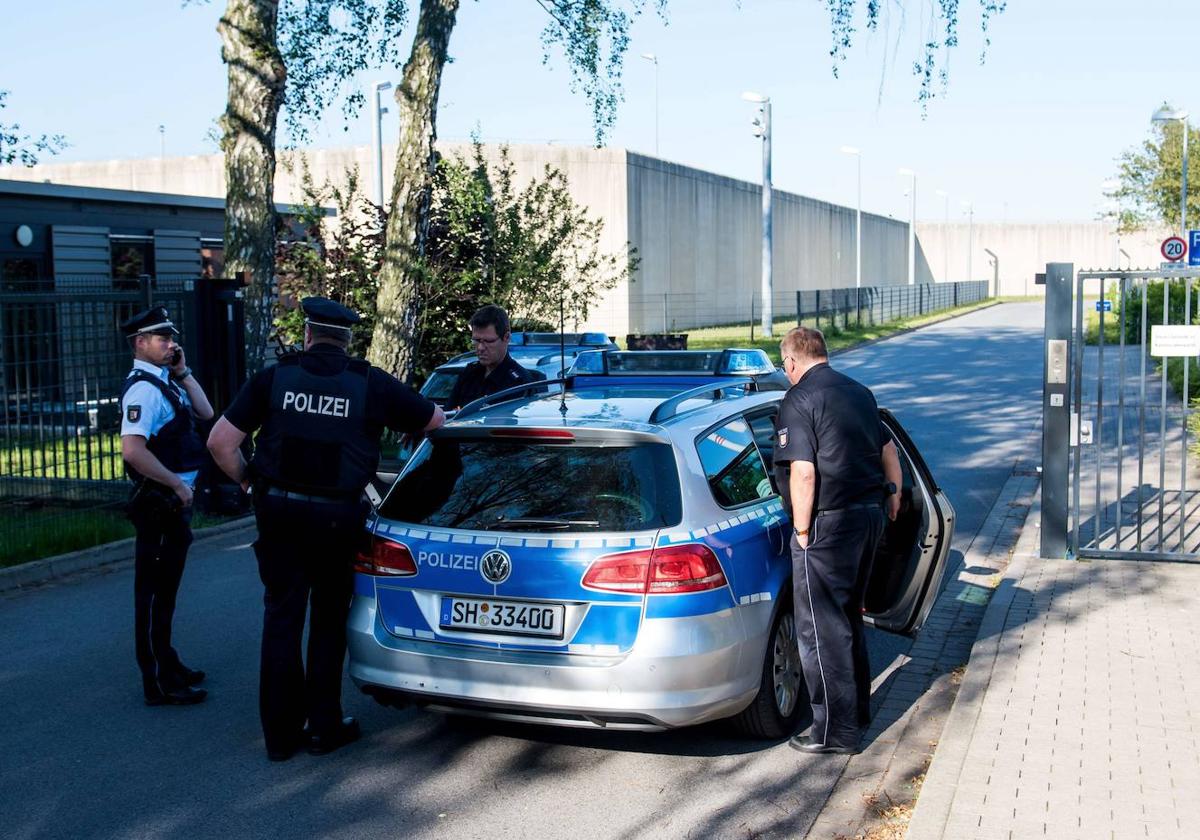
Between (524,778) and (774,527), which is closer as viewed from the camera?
(524,778)

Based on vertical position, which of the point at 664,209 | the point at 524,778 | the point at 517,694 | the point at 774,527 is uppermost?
the point at 664,209

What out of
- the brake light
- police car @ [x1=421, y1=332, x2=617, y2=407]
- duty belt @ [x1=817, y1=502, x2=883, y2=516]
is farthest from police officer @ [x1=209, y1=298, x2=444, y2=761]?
police car @ [x1=421, y1=332, x2=617, y2=407]

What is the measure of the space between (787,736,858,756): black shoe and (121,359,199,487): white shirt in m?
3.10

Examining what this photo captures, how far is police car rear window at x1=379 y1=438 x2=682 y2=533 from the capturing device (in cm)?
514

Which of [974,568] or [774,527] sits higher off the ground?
[774,527]

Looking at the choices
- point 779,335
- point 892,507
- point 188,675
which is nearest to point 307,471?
point 188,675

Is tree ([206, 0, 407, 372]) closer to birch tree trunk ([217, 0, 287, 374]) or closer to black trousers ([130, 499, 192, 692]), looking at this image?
birch tree trunk ([217, 0, 287, 374])

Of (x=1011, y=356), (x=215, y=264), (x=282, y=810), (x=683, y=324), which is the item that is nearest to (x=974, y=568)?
(x=282, y=810)

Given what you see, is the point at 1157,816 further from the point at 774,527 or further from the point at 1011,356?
the point at 1011,356

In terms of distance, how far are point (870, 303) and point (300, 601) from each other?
44.3 m

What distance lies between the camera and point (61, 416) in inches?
411

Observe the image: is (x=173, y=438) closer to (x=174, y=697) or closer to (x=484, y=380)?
(x=174, y=697)

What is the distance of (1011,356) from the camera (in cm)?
3219

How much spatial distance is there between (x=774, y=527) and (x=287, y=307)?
48.1 ft
